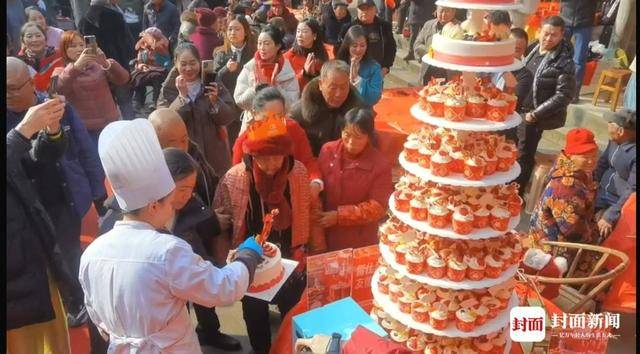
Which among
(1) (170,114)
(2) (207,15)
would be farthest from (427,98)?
(2) (207,15)

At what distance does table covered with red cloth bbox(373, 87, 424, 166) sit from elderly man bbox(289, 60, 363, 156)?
2.63 feet

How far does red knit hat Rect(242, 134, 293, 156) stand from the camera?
3.11 metres

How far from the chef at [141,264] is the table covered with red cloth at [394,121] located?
9.86ft

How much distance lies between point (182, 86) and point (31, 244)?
1.90m

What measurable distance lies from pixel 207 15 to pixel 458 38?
5.04 m

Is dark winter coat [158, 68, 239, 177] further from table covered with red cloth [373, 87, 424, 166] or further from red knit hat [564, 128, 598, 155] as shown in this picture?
red knit hat [564, 128, 598, 155]

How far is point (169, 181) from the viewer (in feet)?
7.06

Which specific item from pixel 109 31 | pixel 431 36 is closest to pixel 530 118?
pixel 431 36

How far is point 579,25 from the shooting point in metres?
7.75

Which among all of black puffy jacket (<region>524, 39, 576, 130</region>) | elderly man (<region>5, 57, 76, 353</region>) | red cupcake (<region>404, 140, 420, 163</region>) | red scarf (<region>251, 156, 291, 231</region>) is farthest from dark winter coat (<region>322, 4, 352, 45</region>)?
red cupcake (<region>404, 140, 420, 163</region>)

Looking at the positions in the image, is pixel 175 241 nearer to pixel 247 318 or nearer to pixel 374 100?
pixel 247 318

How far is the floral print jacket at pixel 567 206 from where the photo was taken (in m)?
3.73

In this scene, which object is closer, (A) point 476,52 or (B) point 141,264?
(B) point 141,264

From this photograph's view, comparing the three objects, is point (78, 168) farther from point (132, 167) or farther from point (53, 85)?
point (132, 167)
